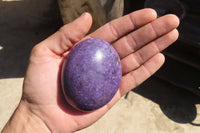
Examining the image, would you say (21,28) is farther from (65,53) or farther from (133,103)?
(65,53)

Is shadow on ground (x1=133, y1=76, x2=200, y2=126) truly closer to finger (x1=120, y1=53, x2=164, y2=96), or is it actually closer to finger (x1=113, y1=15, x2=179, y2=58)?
finger (x1=120, y1=53, x2=164, y2=96)

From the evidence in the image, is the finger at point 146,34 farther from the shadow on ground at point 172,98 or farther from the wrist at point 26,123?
the shadow on ground at point 172,98

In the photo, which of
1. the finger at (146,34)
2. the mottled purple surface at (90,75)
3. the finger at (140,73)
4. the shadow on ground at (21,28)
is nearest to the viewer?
the mottled purple surface at (90,75)

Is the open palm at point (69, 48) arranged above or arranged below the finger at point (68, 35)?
below

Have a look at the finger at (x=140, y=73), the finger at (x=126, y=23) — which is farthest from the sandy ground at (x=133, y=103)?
the finger at (x=126, y=23)

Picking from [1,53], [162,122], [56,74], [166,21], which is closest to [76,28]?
[56,74]

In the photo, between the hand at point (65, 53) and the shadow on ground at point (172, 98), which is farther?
the shadow on ground at point (172, 98)

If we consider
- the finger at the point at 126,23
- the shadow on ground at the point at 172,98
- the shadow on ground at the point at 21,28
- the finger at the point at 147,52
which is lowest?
the shadow on ground at the point at 172,98
